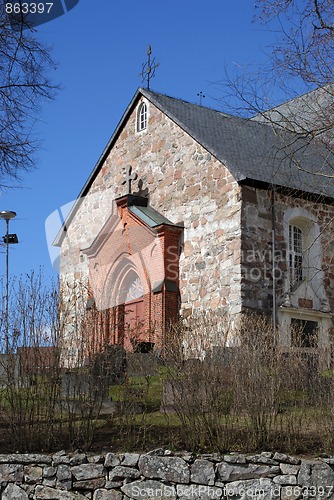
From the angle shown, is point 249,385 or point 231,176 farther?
point 231,176

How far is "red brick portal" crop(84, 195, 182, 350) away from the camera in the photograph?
20.2 m

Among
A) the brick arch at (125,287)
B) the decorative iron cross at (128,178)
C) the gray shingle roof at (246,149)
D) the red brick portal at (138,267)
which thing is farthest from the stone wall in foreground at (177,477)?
the decorative iron cross at (128,178)

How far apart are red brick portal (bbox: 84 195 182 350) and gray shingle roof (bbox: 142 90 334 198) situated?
8.46 feet

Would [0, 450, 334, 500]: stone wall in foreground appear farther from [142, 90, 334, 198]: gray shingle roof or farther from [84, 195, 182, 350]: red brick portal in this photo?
[142, 90, 334, 198]: gray shingle roof

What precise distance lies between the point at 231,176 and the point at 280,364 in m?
9.22

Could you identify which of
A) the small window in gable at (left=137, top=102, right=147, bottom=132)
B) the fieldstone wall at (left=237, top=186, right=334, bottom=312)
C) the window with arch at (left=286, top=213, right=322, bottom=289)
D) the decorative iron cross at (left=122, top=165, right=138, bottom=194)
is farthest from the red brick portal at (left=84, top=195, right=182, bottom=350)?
the window with arch at (left=286, top=213, right=322, bottom=289)

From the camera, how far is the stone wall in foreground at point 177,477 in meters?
9.27

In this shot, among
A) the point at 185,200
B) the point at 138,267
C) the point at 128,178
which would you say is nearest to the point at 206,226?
the point at 185,200

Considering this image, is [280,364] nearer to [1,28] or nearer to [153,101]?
[1,28]

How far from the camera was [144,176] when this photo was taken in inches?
900

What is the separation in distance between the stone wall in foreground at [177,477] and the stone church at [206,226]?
7233mm

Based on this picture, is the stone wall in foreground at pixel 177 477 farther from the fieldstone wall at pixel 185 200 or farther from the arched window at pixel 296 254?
the arched window at pixel 296 254

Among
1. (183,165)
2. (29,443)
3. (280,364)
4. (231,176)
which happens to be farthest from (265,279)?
(29,443)

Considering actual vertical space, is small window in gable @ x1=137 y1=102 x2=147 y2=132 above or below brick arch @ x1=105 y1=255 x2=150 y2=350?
above
